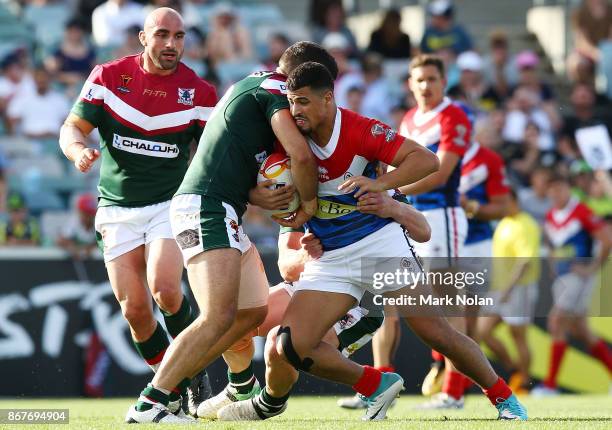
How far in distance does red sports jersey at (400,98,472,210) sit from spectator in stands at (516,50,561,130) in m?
9.47

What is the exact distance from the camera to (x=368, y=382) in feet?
26.7

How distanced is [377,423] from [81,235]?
23.0 ft

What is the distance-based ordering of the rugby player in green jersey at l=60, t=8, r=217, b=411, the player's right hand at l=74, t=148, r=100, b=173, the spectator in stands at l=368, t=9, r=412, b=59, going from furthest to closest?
the spectator in stands at l=368, t=9, r=412, b=59
the rugby player in green jersey at l=60, t=8, r=217, b=411
the player's right hand at l=74, t=148, r=100, b=173

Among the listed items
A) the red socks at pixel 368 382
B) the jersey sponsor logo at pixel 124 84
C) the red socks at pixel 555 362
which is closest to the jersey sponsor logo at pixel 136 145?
the jersey sponsor logo at pixel 124 84

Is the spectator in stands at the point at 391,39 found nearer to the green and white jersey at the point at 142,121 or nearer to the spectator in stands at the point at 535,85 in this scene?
the spectator in stands at the point at 535,85

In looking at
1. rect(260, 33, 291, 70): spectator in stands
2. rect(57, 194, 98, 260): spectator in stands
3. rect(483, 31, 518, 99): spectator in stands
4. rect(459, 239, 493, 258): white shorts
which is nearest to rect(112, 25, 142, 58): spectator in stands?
rect(260, 33, 291, 70): spectator in stands

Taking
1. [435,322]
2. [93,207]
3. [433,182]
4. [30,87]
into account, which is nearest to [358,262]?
[435,322]

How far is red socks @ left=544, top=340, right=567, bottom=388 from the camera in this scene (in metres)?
14.4

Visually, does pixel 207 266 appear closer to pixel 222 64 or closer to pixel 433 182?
pixel 433 182

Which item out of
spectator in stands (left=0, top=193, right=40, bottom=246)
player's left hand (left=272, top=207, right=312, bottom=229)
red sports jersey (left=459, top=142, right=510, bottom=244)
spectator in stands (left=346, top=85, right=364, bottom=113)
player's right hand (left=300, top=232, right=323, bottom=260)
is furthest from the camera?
spectator in stands (left=346, top=85, right=364, bottom=113)

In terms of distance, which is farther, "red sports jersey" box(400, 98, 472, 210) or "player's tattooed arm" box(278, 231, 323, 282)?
"red sports jersey" box(400, 98, 472, 210)

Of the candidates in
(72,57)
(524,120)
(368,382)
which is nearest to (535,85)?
(524,120)

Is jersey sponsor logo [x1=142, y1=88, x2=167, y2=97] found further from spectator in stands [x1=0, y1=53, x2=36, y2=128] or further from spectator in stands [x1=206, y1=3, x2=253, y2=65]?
A: spectator in stands [x1=206, y1=3, x2=253, y2=65]

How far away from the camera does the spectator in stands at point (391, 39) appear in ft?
66.7
